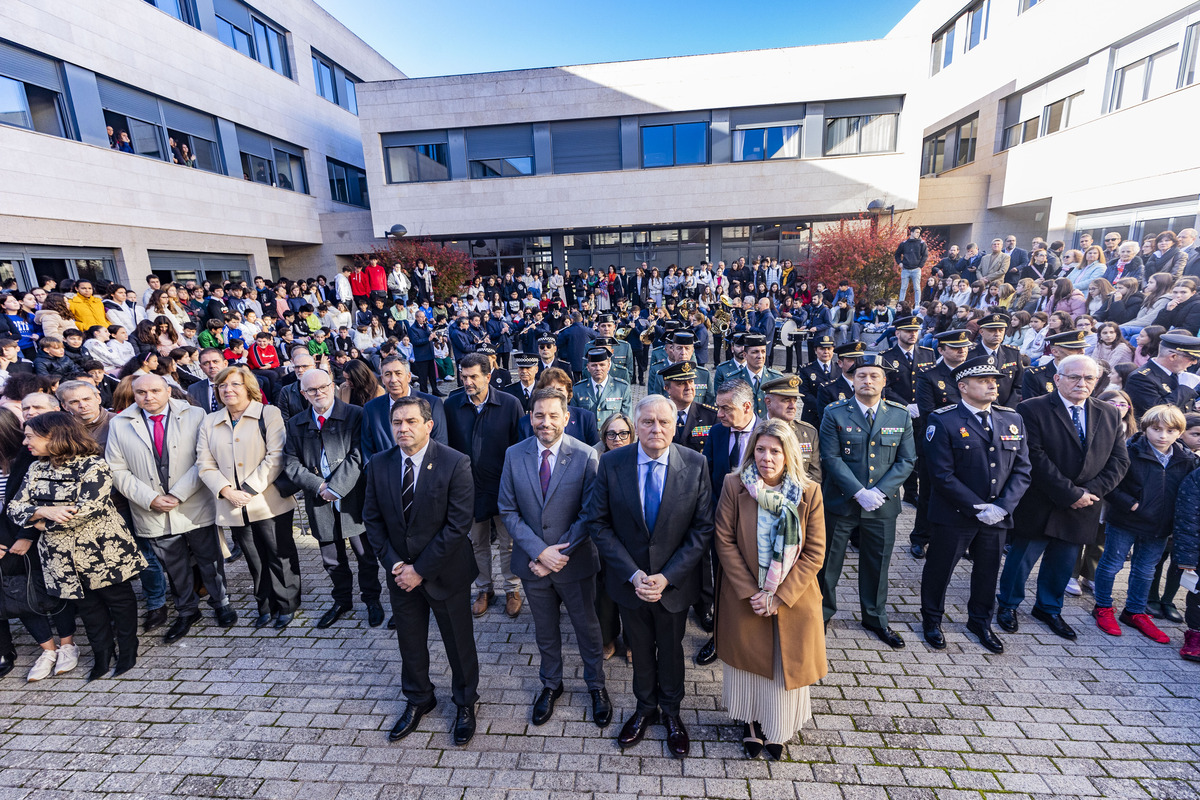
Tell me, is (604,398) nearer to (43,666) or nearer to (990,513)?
(990,513)

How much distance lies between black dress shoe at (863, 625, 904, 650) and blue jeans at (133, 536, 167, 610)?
6.20 m

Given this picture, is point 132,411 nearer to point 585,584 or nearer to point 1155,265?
point 585,584

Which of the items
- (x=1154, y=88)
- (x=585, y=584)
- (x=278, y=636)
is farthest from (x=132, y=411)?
(x=1154, y=88)

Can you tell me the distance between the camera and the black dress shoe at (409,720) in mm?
3344

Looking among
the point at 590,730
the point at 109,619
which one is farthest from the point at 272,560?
the point at 590,730

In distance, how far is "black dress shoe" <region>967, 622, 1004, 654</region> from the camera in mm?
3928

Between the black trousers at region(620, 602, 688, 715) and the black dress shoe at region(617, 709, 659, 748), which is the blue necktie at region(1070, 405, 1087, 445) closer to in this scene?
the black trousers at region(620, 602, 688, 715)

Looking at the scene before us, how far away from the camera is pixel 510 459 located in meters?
3.53

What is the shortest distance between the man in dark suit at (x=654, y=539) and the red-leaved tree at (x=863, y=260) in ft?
49.3

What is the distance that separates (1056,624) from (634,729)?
3.53 m

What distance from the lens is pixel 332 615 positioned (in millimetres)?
4621

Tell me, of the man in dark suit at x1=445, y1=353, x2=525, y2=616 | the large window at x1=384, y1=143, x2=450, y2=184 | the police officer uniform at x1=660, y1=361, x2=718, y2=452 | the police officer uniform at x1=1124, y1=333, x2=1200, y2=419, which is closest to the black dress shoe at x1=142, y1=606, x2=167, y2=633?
the man in dark suit at x1=445, y1=353, x2=525, y2=616

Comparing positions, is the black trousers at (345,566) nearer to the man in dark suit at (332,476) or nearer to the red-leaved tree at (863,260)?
the man in dark suit at (332,476)

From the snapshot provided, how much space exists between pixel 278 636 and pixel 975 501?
226 inches
